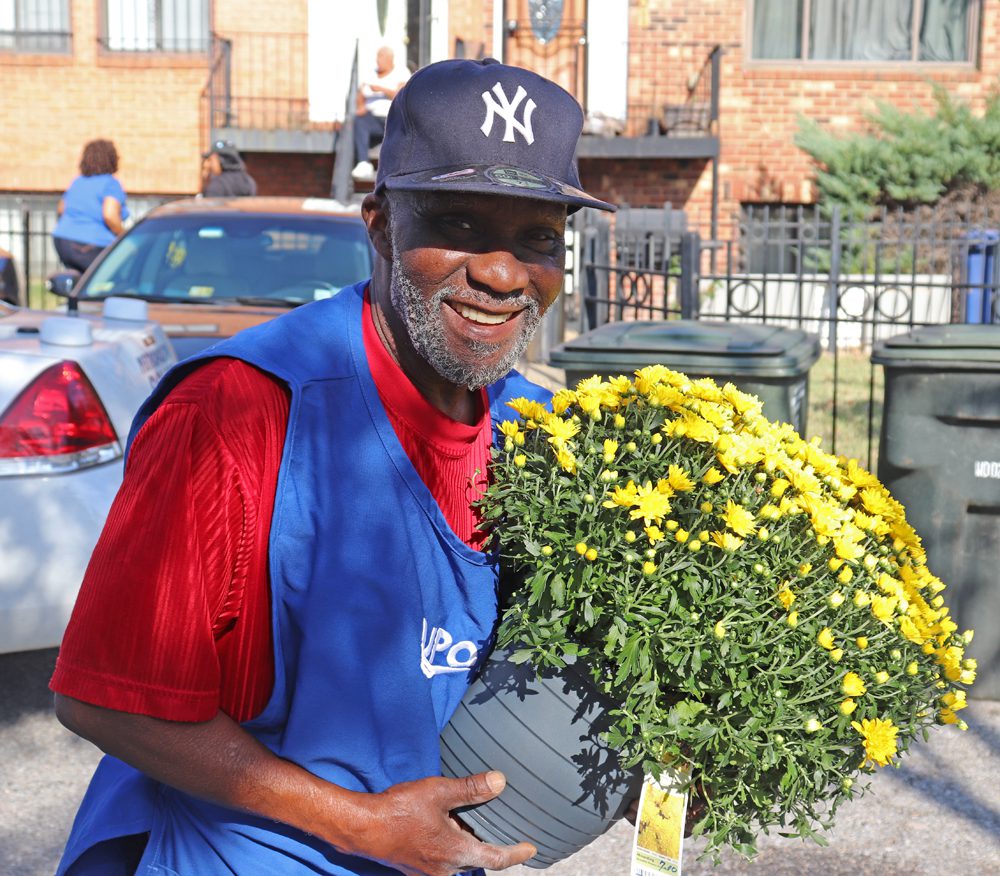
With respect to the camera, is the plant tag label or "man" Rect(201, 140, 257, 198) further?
"man" Rect(201, 140, 257, 198)

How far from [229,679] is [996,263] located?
13021 mm

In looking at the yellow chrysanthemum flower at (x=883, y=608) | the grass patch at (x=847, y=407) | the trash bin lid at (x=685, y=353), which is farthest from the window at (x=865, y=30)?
the yellow chrysanthemum flower at (x=883, y=608)

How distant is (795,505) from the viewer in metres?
1.95

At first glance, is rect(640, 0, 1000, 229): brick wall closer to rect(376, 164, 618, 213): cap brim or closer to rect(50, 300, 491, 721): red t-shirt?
rect(376, 164, 618, 213): cap brim

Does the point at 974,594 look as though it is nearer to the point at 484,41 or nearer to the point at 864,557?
the point at 864,557

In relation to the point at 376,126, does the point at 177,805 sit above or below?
below

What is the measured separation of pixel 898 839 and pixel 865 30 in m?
15.9

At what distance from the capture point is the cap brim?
1.75 m

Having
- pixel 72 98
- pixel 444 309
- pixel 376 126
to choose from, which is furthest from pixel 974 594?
pixel 72 98

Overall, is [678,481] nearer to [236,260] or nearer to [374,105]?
[236,260]

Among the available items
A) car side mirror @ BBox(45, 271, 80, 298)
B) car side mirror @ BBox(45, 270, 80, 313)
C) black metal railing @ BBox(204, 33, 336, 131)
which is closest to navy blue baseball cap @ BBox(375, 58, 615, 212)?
car side mirror @ BBox(45, 270, 80, 313)

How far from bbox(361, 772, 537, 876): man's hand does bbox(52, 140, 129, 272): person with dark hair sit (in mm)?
9644

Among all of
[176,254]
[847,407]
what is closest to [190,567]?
[176,254]

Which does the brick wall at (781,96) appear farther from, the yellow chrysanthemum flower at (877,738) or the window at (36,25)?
the yellow chrysanthemum flower at (877,738)
